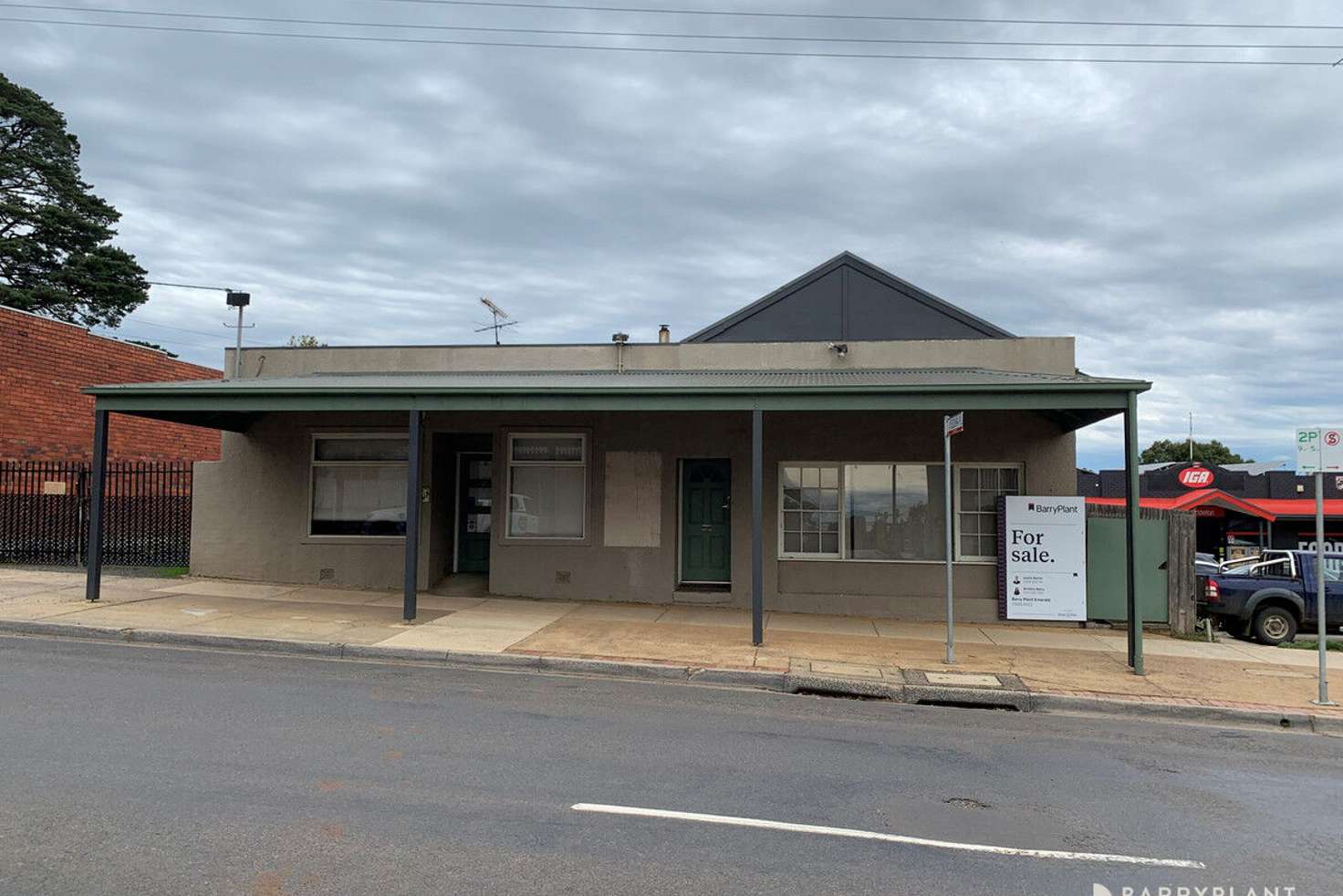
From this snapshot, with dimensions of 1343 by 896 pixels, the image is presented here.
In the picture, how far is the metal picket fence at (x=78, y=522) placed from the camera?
15711mm

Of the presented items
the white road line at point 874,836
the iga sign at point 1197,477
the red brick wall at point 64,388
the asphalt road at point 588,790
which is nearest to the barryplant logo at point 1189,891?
the asphalt road at point 588,790

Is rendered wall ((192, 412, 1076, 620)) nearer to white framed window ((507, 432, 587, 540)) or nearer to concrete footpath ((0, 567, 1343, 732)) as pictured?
white framed window ((507, 432, 587, 540))

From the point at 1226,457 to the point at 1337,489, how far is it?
4740 cm

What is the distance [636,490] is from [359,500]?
15.3 ft

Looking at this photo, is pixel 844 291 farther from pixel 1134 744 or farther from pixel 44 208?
pixel 44 208

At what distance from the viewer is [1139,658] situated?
387 inches

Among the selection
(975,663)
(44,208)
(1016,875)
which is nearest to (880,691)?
(975,663)

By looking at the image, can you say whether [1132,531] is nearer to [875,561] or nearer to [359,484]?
[875,561]

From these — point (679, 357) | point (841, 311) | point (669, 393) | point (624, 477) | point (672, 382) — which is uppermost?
point (841, 311)

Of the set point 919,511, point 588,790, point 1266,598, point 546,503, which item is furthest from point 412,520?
point 1266,598

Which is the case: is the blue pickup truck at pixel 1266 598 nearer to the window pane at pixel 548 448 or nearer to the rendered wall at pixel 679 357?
the rendered wall at pixel 679 357

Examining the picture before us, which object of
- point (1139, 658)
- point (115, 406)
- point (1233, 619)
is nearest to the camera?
point (1139, 658)

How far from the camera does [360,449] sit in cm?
1460

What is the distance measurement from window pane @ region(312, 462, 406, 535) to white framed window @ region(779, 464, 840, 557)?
20.1 feet
